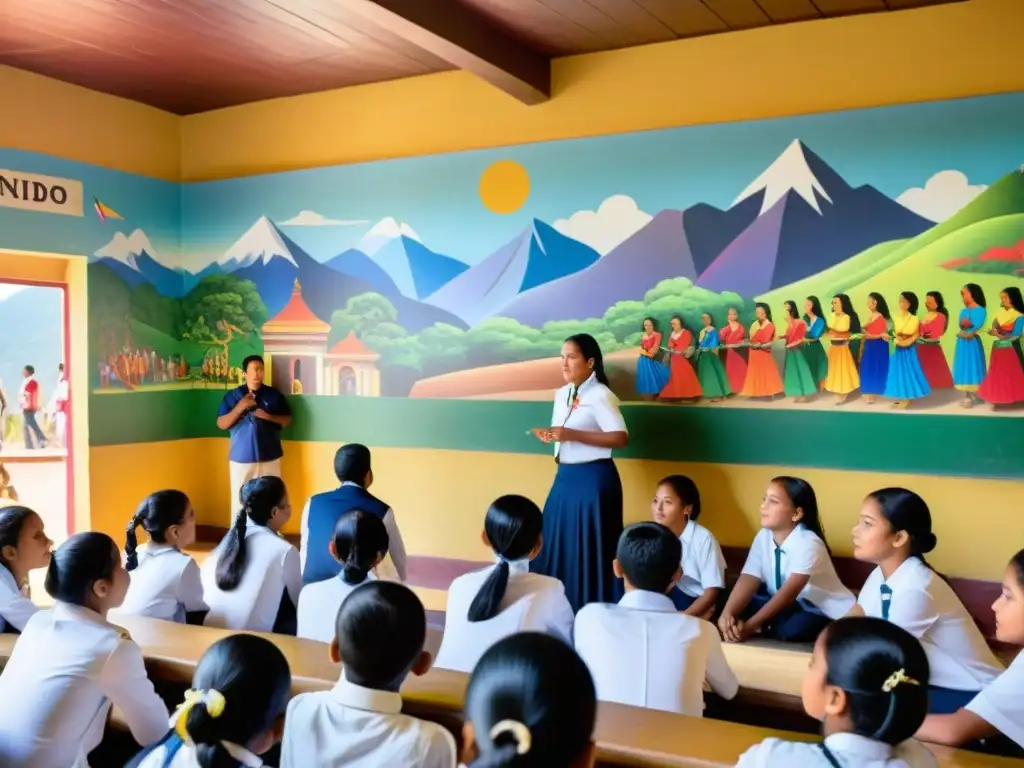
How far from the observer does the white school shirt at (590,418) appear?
4.44 meters

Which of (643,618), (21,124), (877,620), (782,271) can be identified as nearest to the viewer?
(877,620)

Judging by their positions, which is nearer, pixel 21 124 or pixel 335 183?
pixel 21 124

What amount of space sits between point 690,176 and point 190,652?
140 inches

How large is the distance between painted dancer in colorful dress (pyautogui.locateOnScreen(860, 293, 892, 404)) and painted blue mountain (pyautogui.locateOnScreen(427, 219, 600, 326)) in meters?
1.49

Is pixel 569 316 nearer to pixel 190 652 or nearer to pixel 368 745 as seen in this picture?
pixel 190 652

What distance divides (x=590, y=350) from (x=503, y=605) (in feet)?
7.30

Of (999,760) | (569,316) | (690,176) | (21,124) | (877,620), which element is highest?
(21,124)

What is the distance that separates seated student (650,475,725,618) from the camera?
3.80 m

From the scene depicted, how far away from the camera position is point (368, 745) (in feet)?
5.29

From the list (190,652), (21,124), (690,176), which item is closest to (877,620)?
(190,652)

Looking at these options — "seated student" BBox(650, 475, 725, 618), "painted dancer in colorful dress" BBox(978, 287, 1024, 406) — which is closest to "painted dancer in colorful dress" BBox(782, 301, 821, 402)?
"painted dancer in colorful dress" BBox(978, 287, 1024, 406)

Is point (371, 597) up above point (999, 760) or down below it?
above

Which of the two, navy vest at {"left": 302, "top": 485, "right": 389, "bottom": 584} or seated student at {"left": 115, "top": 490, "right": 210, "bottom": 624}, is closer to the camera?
seated student at {"left": 115, "top": 490, "right": 210, "bottom": 624}

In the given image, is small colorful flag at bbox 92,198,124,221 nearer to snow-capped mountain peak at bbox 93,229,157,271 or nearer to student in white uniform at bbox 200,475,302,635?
snow-capped mountain peak at bbox 93,229,157,271
